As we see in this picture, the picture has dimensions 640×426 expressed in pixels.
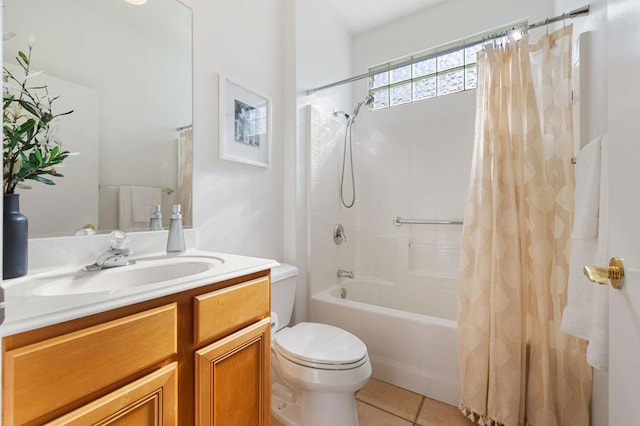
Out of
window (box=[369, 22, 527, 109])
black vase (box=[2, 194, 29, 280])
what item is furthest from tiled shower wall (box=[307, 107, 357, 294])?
black vase (box=[2, 194, 29, 280])

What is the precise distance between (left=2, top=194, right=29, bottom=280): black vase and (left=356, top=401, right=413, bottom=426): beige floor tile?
5.04 ft

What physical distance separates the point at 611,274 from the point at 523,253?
2.97ft

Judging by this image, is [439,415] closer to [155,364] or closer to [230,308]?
[230,308]

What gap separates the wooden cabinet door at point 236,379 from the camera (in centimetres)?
84

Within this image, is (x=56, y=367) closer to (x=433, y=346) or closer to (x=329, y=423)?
(x=329, y=423)

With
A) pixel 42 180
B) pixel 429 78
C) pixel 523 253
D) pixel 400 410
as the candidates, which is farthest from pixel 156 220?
pixel 429 78

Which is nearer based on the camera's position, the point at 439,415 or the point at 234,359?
the point at 234,359

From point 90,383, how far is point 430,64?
2875 mm

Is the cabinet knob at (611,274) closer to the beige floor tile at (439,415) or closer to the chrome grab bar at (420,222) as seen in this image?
the beige floor tile at (439,415)

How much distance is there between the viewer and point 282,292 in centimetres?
164

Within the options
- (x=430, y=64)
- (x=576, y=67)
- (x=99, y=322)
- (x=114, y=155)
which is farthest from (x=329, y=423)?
(x=430, y=64)

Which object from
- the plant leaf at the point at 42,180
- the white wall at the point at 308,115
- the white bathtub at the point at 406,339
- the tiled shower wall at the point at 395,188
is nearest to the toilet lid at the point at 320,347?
the white bathtub at the point at 406,339

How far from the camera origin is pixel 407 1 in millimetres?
2363

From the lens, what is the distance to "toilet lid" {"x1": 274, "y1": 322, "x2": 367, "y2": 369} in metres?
1.24
